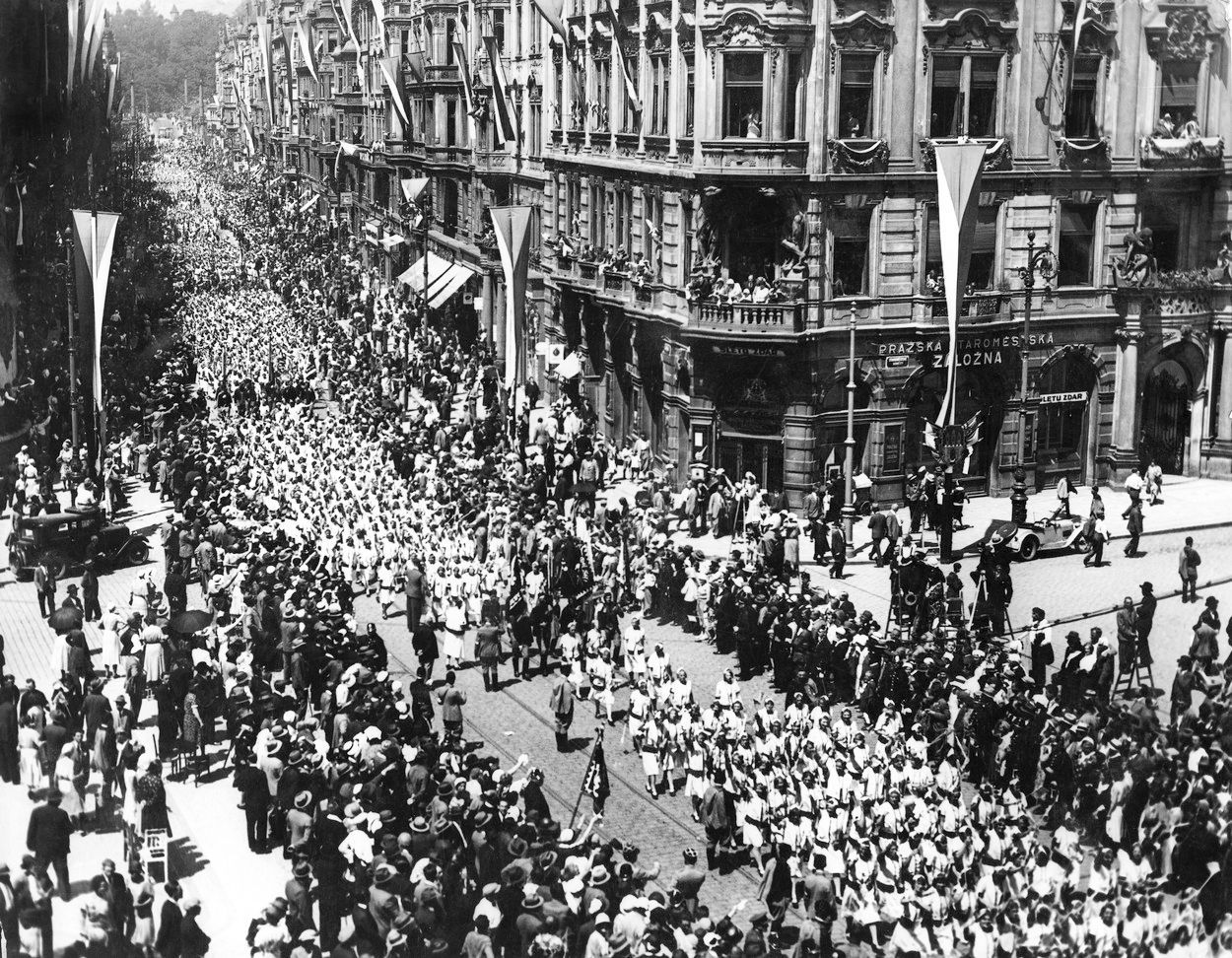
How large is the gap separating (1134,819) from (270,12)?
483ft

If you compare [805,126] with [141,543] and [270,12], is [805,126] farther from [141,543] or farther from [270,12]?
[270,12]

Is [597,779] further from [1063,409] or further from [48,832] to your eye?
[1063,409]

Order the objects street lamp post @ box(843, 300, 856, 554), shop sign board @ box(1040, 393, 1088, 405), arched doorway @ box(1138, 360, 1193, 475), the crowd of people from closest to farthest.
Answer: the crowd of people < street lamp post @ box(843, 300, 856, 554) < arched doorway @ box(1138, 360, 1193, 475) < shop sign board @ box(1040, 393, 1088, 405)

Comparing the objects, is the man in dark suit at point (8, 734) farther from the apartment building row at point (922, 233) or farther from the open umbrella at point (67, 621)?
the apartment building row at point (922, 233)

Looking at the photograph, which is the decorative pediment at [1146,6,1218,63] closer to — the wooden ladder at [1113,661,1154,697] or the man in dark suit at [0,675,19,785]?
the wooden ladder at [1113,661,1154,697]

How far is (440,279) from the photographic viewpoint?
257 feet

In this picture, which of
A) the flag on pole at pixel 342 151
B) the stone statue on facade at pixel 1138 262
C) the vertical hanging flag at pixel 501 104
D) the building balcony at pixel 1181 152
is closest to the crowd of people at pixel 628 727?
the stone statue on facade at pixel 1138 262

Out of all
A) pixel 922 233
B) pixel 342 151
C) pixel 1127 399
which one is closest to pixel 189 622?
pixel 922 233

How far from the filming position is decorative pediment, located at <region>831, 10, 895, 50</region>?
44.6 meters

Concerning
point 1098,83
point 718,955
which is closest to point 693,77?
point 1098,83

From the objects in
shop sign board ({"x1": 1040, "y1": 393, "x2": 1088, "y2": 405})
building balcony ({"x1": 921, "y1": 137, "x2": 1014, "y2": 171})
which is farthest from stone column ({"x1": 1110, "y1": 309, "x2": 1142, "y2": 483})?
building balcony ({"x1": 921, "y1": 137, "x2": 1014, "y2": 171})

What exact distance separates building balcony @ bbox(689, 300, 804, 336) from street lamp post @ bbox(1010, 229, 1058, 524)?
654cm

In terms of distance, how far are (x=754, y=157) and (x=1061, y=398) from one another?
502 inches

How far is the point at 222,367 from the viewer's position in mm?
64562
